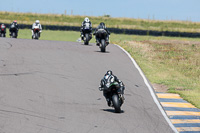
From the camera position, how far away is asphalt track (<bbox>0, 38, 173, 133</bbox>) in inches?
457

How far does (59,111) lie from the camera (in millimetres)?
13031

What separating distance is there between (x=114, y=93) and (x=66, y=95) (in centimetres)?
255

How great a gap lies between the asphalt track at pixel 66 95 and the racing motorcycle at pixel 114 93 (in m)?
0.26

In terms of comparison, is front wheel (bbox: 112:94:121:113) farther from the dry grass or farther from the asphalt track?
the dry grass

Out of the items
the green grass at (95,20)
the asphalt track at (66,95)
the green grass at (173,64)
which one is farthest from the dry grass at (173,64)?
the green grass at (95,20)

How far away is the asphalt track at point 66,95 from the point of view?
11.6 metres

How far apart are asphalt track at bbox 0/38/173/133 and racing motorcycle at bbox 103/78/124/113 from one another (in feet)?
0.86

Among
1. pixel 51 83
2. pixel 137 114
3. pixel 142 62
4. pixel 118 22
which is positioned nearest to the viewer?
pixel 137 114

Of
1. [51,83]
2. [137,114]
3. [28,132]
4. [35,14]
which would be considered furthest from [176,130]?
[35,14]

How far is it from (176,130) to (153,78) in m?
8.63

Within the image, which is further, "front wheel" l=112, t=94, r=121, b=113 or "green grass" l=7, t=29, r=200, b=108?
"green grass" l=7, t=29, r=200, b=108

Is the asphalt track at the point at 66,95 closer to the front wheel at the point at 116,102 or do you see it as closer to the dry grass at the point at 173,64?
the front wheel at the point at 116,102

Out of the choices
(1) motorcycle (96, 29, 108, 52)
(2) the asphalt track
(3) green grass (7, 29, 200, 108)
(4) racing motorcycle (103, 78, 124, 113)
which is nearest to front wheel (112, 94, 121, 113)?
(4) racing motorcycle (103, 78, 124, 113)

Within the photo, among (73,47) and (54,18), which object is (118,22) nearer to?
(54,18)
